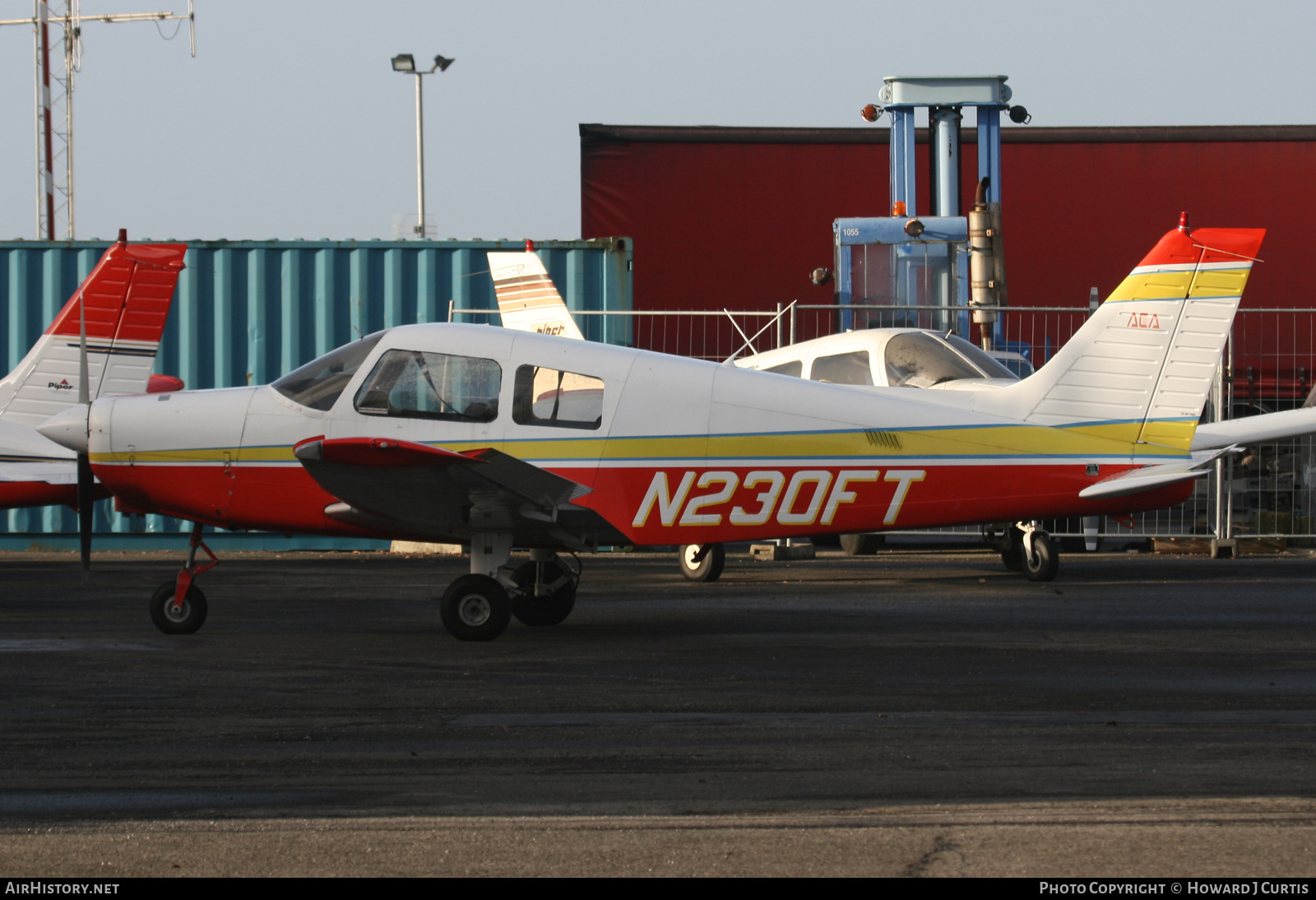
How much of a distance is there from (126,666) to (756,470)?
3.88 meters

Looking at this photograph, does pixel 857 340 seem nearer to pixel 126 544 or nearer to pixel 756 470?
pixel 756 470

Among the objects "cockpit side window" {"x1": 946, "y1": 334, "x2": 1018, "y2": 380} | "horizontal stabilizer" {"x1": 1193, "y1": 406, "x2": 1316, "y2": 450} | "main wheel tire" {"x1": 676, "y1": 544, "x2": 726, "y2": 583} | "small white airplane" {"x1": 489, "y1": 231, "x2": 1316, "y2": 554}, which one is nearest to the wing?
"main wheel tire" {"x1": 676, "y1": 544, "x2": 726, "y2": 583}

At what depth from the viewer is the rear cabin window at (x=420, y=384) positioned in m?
8.99

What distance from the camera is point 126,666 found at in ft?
25.3

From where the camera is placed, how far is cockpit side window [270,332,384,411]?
9070mm

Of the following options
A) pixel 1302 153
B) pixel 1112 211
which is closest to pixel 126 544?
pixel 1112 211

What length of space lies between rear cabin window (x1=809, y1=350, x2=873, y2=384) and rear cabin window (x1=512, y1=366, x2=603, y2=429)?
12.9 ft

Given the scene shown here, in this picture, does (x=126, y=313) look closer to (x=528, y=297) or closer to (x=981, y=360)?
(x=528, y=297)

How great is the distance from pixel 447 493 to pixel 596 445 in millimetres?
1075

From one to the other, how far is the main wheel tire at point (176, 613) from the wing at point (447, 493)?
41.1 inches

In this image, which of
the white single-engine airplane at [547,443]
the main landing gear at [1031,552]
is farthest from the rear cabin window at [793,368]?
the white single-engine airplane at [547,443]

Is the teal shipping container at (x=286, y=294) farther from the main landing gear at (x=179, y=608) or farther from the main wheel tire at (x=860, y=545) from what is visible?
the main landing gear at (x=179, y=608)

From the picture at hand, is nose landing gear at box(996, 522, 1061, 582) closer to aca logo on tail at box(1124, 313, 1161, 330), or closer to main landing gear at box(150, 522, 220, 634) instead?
aca logo on tail at box(1124, 313, 1161, 330)
